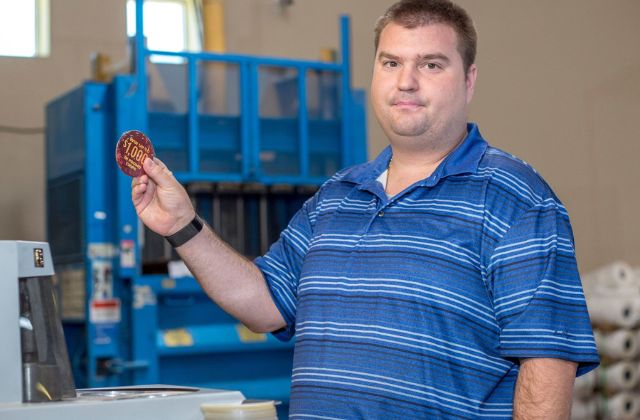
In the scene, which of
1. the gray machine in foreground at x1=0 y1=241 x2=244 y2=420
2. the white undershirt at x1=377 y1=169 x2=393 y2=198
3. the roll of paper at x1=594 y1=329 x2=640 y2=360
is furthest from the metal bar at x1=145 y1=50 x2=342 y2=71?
the gray machine in foreground at x1=0 y1=241 x2=244 y2=420

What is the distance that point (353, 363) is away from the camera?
2.05m

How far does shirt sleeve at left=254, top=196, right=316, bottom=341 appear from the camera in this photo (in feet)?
7.63

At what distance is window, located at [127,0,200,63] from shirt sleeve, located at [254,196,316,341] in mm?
4487

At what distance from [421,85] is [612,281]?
4.45 metres

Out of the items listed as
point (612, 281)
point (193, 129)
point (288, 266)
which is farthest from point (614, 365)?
point (288, 266)

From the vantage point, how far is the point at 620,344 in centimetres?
585

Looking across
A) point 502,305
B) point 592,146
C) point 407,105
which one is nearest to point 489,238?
point 502,305

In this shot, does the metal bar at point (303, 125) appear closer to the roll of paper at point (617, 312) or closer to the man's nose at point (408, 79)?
the roll of paper at point (617, 312)

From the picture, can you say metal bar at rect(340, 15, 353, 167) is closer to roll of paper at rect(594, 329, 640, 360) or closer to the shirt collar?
roll of paper at rect(594, 329, 640, 360)

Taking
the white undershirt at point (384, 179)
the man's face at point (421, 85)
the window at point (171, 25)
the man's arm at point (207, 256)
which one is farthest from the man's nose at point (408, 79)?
the window at point (171, 25)

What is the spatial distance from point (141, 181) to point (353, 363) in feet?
1.91

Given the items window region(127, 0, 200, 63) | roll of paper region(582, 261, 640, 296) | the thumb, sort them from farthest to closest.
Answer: window region(127, 0, 200, 63), roll of paper region(582, 261, 640, 296), the thumb

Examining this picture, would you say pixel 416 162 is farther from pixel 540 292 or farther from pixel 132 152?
pixel 132 152

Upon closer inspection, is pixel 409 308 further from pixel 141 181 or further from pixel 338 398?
pixel 141 181
